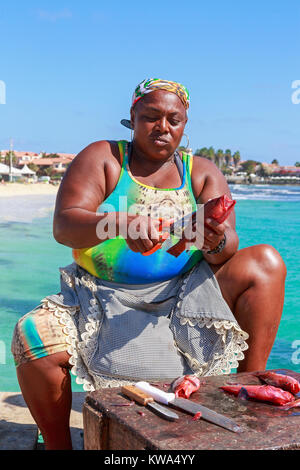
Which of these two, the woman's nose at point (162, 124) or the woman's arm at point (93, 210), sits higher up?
the woman's nose at point (162, 124)

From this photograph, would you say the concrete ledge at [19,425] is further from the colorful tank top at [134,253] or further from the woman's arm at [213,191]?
the woman's arm at [213,191]

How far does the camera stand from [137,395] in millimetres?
1623

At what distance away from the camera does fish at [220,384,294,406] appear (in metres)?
1.70

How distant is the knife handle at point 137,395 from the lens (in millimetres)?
1603

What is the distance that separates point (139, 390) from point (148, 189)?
3.12 feet

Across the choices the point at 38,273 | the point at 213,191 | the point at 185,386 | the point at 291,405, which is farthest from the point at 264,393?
the point at 38,273

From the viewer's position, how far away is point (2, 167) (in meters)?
45.0

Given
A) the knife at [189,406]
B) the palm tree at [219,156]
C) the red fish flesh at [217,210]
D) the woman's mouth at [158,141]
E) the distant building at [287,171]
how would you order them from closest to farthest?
the knife at [189,406], the red fish flesh at [217,210], the woman's mouth at [158,141], the distant building at [287,171], the palm tree at [219,156]

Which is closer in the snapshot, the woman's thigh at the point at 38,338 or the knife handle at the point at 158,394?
the knife handle at the point at 158,394

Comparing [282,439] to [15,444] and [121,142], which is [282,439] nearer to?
[15,444]

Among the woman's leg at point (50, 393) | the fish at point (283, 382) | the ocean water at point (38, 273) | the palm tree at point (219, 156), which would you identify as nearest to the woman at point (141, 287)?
the woman's leg at point (50, 393)

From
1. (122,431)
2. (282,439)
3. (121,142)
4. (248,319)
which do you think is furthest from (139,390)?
(121,142)

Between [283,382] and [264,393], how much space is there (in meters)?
0.13

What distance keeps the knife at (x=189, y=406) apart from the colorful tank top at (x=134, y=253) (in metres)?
0.61
